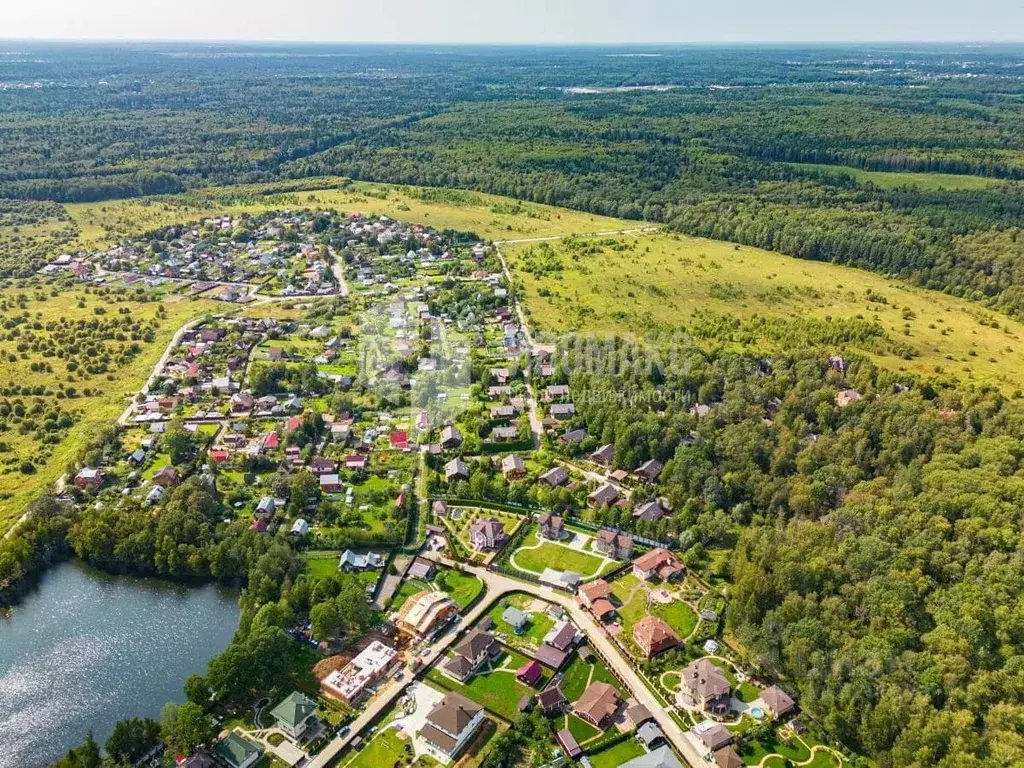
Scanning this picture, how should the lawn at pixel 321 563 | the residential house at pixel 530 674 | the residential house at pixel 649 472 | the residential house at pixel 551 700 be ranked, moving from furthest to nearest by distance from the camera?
the residential house at pixel 649 472 → the lawn at pixel 321 563 → the residential house at pixel 530 674 → the residential house at pixel 551 700

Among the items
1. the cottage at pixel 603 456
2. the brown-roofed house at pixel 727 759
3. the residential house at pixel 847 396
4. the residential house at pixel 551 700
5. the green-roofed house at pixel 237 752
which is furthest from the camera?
the residential house at pixel 847 396

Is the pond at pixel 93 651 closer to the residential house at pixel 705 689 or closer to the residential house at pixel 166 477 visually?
the residential house at pixel 166 477

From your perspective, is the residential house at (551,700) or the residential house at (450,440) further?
the residential house at (450,440)

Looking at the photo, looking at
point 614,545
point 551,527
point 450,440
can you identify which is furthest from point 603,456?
point 450,440

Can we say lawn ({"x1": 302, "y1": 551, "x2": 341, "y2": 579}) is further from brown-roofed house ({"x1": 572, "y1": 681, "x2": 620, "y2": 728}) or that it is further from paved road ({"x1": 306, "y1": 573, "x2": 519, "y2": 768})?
brown-roofed house ({"x1": 572, "y1": 681, "x2": 620, "y2": 728})

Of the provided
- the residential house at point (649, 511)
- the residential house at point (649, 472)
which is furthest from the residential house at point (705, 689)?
the residential house at point (649, 472)

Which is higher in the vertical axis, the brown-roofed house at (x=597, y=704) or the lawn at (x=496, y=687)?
the brown-roofed house at (x=597, y=704)

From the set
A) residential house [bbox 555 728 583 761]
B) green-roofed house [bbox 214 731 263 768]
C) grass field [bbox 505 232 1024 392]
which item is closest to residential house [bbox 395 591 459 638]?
residential house [bbox 555 728 583 761]
